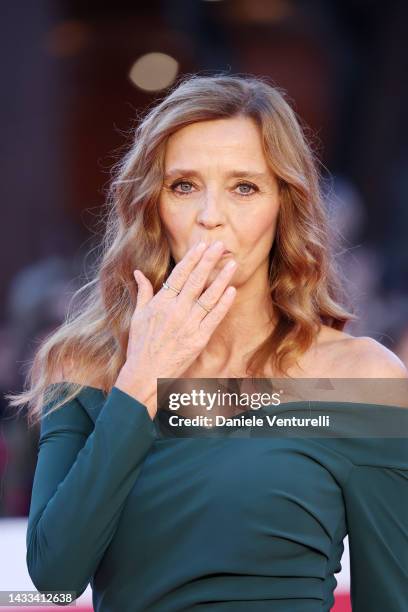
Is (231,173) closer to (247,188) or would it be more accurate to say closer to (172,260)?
(247,188)

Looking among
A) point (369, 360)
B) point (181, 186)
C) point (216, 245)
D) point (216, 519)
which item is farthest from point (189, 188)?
point (216, 519)

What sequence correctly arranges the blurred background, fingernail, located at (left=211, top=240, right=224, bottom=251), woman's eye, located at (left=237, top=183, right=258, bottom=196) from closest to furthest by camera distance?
1. fingernail, located at (left=211, top=240, right=224, bottom=251)
2. woman's eye, located at (left=237, top=183, right=258, bottom=196)
3. the blurred background

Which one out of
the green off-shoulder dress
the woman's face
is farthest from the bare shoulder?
the woman's face

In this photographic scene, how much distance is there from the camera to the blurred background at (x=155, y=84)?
6.10 meters

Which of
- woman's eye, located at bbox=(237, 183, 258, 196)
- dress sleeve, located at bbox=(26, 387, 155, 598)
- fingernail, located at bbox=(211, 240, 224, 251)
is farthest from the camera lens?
woman's eye, located at bbox=(237, 183, 258, 196)

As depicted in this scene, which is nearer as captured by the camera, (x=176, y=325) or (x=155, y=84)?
(x=176, y=325)

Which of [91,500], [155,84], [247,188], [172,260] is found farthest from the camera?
[155,84]

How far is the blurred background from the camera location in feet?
20.0

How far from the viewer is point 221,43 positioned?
6.40 metres

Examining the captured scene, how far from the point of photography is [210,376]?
1.91 m

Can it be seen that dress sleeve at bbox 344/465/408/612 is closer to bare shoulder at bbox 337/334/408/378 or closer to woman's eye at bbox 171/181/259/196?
bare shoulder at bbox 337/334/408/378

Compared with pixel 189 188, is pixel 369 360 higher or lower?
lower

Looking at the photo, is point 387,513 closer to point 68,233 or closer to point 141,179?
point 141,179

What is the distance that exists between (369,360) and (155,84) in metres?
4.74
